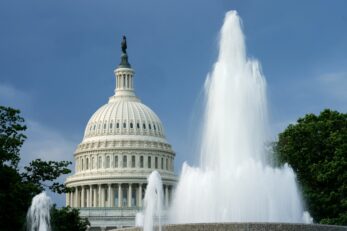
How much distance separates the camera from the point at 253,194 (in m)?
46.1

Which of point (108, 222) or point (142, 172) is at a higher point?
point (142, 172)

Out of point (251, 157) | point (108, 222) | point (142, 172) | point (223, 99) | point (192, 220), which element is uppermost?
point (142, 172)

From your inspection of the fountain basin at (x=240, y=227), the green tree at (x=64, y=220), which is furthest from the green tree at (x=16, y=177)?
the fountain basin at (x=240, y=227)

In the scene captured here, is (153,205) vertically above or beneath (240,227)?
above

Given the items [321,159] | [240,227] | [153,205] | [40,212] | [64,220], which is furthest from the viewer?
[321,159]

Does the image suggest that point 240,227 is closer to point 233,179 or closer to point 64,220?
point 233,179

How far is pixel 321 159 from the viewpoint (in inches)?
3113

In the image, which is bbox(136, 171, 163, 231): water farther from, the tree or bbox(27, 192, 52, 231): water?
the tree

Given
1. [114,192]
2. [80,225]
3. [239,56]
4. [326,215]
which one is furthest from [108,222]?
[239,56]

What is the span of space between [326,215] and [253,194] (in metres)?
29.2

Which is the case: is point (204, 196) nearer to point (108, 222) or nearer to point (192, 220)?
point (192, 220)

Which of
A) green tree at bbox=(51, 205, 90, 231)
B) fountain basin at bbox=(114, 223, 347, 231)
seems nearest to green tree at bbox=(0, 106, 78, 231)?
green tree at bbox=(51, 205, 90, 231)

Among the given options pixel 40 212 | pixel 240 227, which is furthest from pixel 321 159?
pixel 240 227

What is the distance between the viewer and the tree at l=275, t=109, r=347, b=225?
73.6 metres
